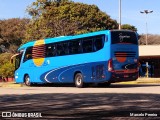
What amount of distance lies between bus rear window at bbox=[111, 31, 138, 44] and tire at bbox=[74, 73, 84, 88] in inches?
138

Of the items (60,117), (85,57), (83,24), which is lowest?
(60,117)

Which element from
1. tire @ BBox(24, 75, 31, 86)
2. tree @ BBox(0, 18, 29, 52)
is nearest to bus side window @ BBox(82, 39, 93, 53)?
tire @ BBox(24, 75, 31, 86)

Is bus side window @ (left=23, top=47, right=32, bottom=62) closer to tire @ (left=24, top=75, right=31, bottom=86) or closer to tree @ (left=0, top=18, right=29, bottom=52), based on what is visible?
tire @ (left=24, top=75, right=31, bottom=86)

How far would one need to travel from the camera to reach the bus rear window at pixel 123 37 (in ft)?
80.7

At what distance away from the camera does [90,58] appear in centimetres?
2553

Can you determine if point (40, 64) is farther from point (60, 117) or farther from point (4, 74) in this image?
point (60, 117)

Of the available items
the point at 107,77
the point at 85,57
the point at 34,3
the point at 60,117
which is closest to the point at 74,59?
the point at 85,57

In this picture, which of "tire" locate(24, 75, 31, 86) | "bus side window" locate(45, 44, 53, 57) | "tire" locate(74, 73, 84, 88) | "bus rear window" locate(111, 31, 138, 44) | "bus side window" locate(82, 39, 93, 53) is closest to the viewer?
"bus rear window" locate(111, 31, 138, 44)

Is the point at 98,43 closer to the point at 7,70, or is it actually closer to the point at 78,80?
the point at 78,80

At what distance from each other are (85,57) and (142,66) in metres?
27.2

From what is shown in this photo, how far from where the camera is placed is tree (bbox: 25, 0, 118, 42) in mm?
52969

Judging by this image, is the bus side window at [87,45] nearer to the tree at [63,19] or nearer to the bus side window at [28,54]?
the bus side window at [28,54]

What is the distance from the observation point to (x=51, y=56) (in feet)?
95.4

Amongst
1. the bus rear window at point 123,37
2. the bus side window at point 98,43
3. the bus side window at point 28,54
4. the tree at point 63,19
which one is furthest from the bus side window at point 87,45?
the tree at point 63,19
